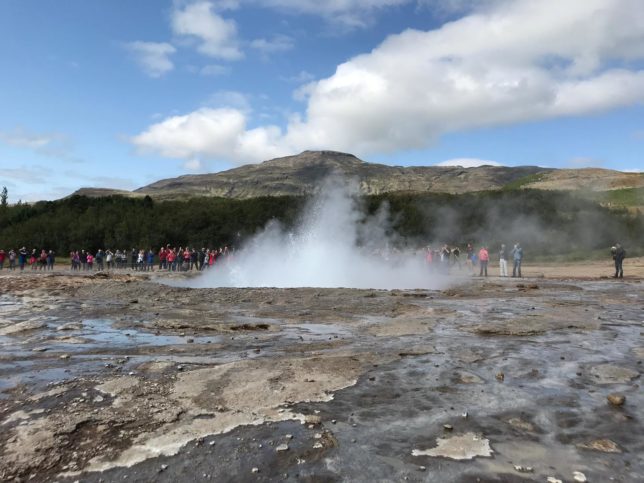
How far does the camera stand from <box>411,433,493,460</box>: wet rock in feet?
13.3

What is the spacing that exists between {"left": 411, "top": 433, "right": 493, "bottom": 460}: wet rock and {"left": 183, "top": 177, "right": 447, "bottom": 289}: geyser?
16.2 metres

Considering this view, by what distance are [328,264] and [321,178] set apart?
434 ft

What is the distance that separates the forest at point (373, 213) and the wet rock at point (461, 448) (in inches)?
1325

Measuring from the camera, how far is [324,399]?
541cm

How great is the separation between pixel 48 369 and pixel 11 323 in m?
4.79

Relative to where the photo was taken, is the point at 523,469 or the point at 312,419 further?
the point at 312,419

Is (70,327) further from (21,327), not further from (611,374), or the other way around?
(611,374)

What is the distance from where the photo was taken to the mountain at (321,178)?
451 ft

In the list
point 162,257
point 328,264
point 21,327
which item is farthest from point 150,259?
point 21,327

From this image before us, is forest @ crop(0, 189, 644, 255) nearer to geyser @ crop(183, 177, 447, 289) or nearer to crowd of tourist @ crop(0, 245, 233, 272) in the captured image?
crowd of tourist @ crop(0, 245, 233, 272)

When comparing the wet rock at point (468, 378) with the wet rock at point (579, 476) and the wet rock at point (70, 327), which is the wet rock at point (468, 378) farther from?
the wet rock at point (70, 327)

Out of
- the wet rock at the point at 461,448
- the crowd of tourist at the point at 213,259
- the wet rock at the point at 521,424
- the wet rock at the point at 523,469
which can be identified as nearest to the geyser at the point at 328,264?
the crowd of tourist at the point at 213,259

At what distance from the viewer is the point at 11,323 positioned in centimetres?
1061

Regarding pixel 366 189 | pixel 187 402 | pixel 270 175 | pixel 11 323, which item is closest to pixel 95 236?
pixel 11 323
